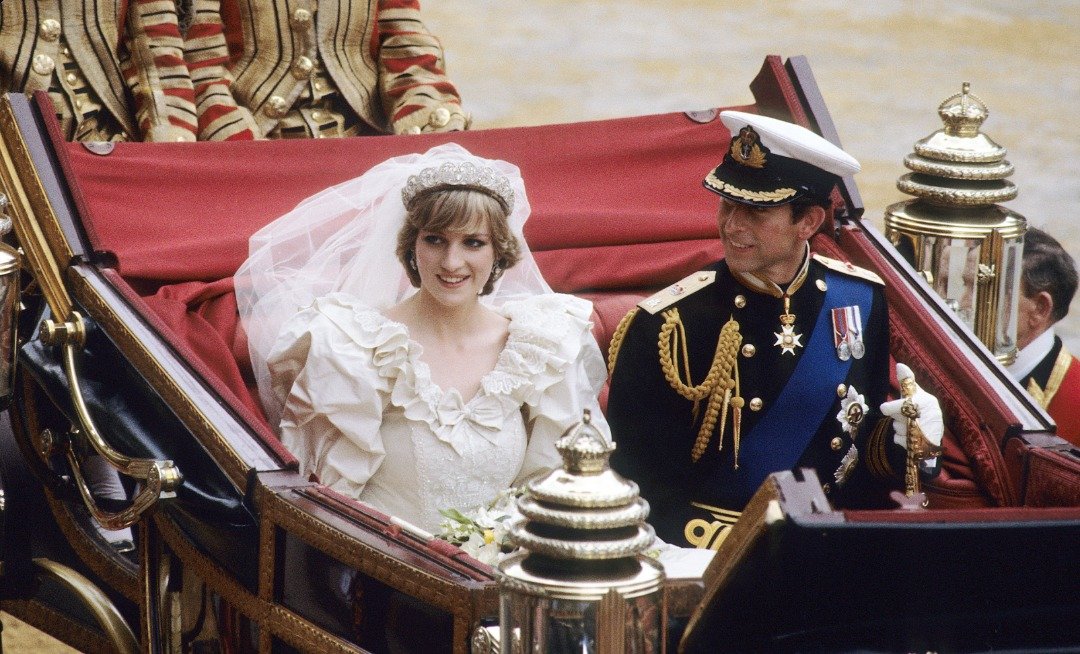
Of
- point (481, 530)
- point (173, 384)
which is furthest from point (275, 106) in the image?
point (481, 530)

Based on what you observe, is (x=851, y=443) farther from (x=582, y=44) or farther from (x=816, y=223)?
(x=582, y=44)

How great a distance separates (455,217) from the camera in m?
2.94

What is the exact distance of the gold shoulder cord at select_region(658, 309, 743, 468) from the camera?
293cm

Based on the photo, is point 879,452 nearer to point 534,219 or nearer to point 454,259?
point 454,259

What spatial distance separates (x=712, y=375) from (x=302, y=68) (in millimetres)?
1710

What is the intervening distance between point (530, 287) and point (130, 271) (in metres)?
0.78

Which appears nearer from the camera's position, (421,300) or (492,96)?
(421,300)

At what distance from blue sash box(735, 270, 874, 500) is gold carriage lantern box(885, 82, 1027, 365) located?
96 cm

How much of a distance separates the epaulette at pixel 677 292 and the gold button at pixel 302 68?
5.10 ft

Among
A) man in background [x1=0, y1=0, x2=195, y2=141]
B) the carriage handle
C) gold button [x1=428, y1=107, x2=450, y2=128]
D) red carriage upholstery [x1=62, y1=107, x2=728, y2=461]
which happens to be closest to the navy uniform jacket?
red carriage upholstery [x1=62, y1=107, x2=728, y2=461]

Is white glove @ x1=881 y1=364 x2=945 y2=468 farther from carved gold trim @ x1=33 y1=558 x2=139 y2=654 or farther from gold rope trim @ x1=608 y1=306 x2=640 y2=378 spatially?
carved gold trim @ x1=33 y1=558 x2=139 y2=654

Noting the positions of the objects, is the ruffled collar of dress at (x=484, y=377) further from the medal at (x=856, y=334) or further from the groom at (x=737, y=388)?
the medal at (x=856, y=334)

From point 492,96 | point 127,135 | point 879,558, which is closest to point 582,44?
point 492,96

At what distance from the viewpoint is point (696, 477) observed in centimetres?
299
